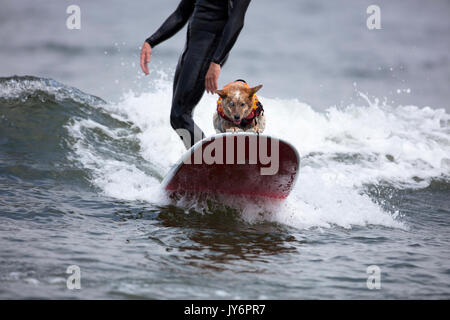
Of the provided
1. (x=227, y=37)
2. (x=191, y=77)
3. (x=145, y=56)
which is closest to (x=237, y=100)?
(x=191, y=77)

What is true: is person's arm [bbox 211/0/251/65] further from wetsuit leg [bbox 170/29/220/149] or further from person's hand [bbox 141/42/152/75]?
person's hand [bbox 141/42/152/75]

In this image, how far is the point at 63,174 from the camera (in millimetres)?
6051

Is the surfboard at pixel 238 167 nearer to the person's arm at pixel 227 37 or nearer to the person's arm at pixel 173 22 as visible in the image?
the person's arm at pixel 227 37

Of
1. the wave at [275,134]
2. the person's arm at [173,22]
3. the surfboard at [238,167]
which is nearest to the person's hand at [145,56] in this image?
the person's arm at [173,22]

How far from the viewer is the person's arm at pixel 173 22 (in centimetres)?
457

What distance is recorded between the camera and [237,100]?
4.28 meters

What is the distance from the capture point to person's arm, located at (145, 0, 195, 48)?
4570 mm

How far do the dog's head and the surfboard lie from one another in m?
0.33

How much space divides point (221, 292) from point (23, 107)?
269 inches

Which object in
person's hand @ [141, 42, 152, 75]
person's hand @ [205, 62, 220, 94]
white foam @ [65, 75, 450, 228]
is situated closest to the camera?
person's hand @ [205, 62, 220, 94]

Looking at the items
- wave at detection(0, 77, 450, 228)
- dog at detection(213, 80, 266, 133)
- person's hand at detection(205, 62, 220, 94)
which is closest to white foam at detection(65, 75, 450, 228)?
wave at detection(0, 77, 450, 228)

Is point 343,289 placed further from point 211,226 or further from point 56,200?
point 56,200

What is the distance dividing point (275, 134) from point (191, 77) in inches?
194

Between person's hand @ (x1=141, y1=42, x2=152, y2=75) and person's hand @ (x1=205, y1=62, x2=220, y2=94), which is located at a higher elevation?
person's hand @ (x1=141, y1=42, x2=152, y2=75)
